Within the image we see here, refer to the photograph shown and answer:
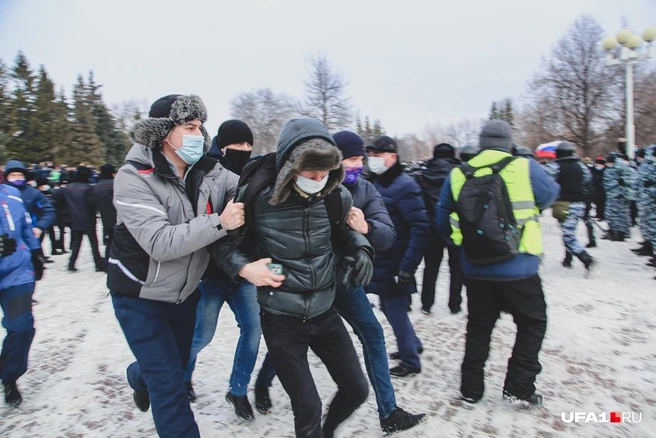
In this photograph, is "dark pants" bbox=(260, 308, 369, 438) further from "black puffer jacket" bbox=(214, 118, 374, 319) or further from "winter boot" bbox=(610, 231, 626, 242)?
"winter boot" bbox=(610, 231, 626, 242)

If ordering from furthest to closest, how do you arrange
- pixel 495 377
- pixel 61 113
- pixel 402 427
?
pixel 61 113
pixel 495 377
pixel 402 427

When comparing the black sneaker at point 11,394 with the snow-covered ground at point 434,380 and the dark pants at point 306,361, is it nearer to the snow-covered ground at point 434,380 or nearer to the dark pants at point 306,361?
the snow-covered ground at point 434,380

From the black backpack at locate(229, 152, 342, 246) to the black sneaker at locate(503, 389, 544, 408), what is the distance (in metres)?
2.12

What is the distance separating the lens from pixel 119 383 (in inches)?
167

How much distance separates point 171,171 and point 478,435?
9.26 feet

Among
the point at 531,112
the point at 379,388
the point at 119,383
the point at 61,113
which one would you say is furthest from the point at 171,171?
the point at 61,113

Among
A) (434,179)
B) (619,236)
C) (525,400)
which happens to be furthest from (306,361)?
(619,236)

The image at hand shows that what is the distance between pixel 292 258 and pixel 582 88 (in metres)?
28.2

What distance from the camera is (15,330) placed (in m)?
3.74

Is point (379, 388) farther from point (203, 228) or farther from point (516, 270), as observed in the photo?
point (203, 228)

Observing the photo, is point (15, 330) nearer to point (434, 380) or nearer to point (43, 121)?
point (434, 380)

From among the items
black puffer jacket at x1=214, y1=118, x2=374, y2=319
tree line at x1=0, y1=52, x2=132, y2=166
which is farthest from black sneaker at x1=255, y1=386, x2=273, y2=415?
tree line at x1=0, y1=52, x2=132, y2=166

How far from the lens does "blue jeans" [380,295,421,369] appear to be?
4.16 metres

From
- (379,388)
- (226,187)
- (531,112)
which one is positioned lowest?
(379,388)
